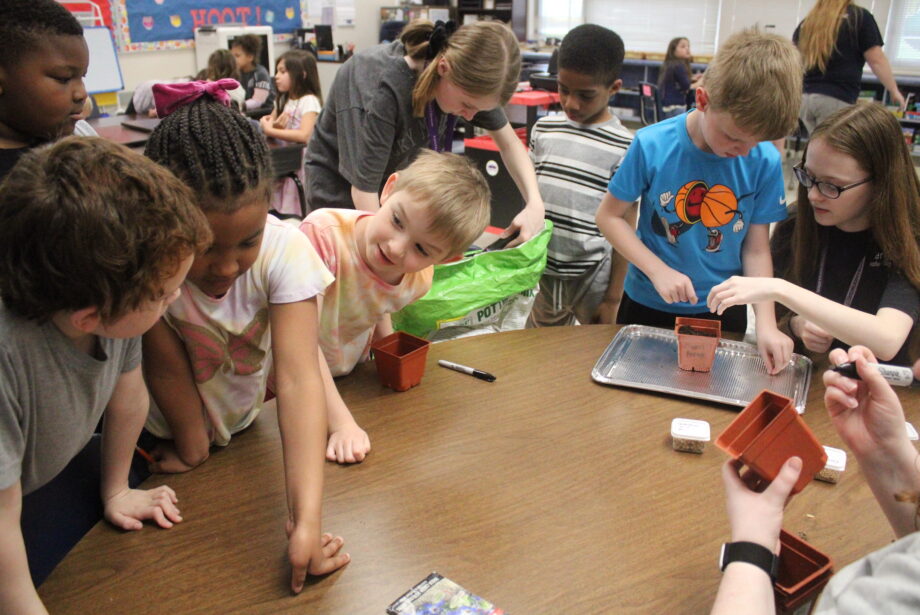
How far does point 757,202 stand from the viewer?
168 cm

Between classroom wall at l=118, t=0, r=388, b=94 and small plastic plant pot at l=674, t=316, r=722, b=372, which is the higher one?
classroom wall at l=118, t=0, r=388, b=94

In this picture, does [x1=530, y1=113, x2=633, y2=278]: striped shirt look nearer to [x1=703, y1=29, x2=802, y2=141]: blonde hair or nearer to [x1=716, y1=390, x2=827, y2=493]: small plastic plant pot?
[x1=703, y1=29, x2=802, y2=141]: blonde hair

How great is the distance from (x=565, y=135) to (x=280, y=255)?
1.29m

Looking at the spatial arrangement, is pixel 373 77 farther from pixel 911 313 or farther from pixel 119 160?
pixel 911 313

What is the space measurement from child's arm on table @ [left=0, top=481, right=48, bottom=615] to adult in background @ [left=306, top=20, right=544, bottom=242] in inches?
49.1

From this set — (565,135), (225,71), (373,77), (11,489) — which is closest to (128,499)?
(11,489)

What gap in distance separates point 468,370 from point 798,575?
70cm

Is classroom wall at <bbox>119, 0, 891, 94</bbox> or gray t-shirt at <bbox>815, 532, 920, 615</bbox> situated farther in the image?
classroom wall at <bbox>119, 0, 891, 94</bbox>

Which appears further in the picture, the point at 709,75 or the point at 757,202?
the point at 757,202

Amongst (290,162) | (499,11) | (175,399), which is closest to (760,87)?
(175,399)

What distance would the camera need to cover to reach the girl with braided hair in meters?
0.97

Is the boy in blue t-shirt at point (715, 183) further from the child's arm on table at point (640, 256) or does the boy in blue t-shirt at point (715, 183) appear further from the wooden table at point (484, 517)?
the wooden table at point (484, 517)

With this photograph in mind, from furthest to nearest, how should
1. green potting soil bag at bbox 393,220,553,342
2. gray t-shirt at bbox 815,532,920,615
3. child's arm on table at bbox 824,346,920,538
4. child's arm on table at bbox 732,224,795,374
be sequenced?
green potting soil bag at bbox 393,220,553,342 → child's arm on table at bbox 732,224,795,374 → child's arm on table at bbox 824,346,920,538 → gray t-shirt at bbox 815,532,920,615

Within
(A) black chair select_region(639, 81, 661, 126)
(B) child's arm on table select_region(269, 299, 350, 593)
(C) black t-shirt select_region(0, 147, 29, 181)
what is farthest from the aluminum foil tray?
(A) black chair select_region(639, 81, 661, 126)
